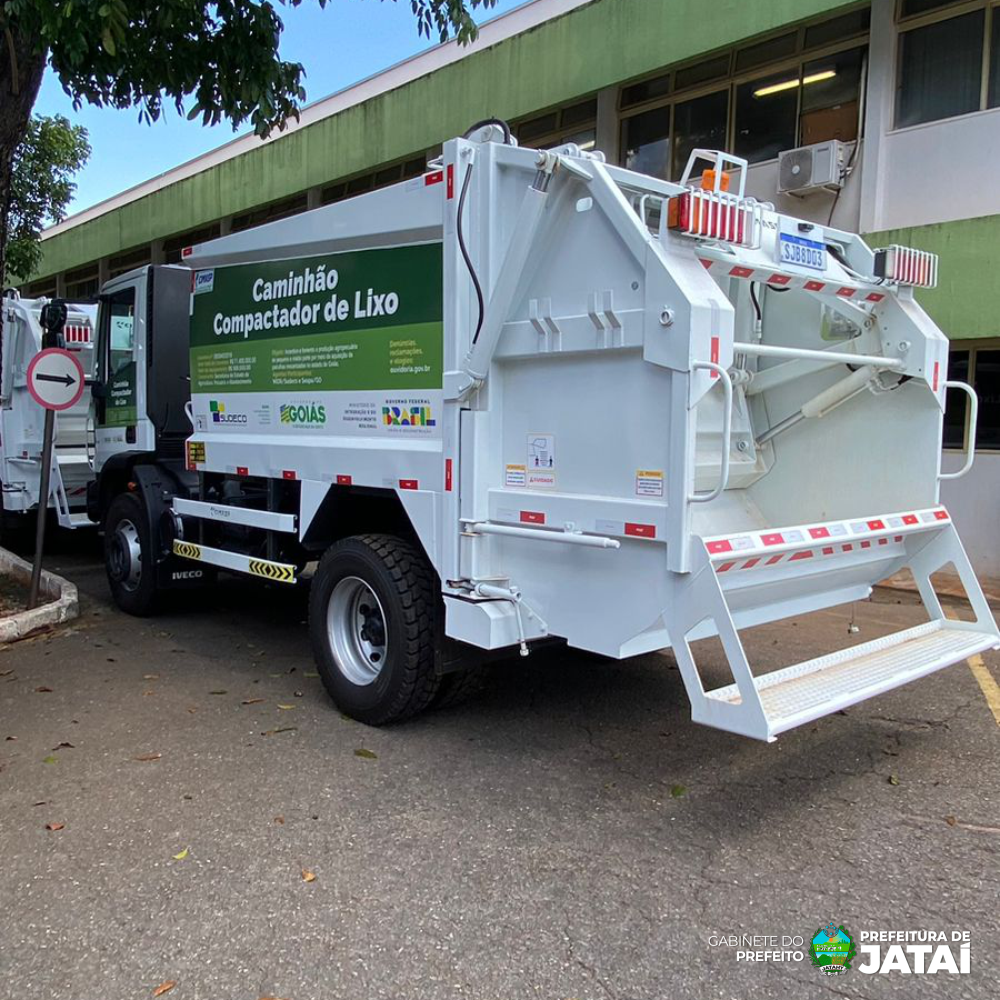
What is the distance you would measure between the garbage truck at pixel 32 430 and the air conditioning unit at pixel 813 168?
7784mm

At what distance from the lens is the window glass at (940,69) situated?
29.8 ft

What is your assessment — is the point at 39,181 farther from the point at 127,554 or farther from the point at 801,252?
the point at 801,252

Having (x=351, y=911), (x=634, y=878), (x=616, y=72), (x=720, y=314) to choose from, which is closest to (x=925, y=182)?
(x=616, y=72)

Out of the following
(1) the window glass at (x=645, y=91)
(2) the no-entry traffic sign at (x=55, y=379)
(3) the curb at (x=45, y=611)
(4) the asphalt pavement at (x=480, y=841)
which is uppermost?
(1) the window glass at (x=645, y=91)

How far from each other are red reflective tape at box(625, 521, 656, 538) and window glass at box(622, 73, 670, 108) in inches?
390

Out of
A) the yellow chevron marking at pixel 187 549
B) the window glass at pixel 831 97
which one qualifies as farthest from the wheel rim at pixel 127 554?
the window glass at pixel 831 97

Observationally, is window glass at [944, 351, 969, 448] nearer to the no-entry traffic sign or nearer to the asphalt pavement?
the asphalt pavement

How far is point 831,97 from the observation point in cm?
1019

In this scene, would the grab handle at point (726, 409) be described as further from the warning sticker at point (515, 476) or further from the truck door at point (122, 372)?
the truck door at point (122, 372)

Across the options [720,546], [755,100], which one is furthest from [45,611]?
[755,100]

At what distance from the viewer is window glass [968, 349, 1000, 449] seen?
924 centimetres

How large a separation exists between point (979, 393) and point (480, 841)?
8291mm

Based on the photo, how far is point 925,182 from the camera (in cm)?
941

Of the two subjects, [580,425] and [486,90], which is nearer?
[580,425]
